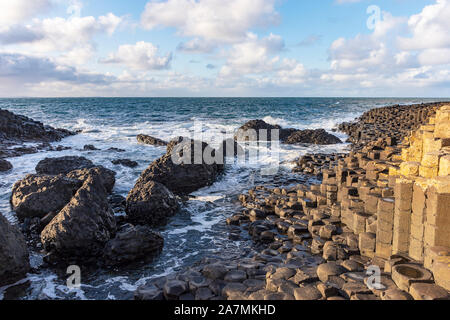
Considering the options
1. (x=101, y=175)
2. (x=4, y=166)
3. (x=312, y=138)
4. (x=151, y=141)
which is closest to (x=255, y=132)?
(x=312, y=138)

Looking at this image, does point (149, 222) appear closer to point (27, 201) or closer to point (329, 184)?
point (27, 201)

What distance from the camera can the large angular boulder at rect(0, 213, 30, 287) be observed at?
5551 mm

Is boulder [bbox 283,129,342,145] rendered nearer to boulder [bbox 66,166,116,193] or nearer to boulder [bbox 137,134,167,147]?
boulder [bbox 137,134,167,147]

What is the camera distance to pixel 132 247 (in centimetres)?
643

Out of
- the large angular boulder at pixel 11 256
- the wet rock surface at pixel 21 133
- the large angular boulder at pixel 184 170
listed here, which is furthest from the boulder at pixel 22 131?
the large angular boulder at pixel 11 256

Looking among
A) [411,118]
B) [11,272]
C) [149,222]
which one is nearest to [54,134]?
[149,222]

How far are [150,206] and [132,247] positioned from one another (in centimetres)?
226

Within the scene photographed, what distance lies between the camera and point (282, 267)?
5.55 m

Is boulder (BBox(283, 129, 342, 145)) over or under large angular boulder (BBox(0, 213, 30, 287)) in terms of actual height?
over

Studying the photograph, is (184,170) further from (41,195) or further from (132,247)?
(132,247)

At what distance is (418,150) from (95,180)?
7.46m

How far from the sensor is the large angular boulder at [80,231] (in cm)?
655

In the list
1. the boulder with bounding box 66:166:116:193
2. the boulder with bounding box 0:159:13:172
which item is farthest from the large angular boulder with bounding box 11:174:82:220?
the boulder with bounding box 0:159:13:172

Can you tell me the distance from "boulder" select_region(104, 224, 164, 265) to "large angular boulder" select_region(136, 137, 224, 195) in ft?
13.6
